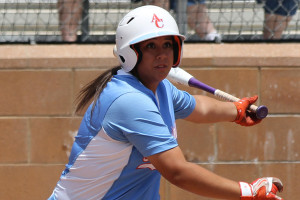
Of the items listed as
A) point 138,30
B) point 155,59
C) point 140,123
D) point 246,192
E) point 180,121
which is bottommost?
point 180,121

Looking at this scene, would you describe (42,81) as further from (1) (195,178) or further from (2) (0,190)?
(1) (195,178)

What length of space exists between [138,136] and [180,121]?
1955 mm

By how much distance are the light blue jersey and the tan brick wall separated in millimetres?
1594

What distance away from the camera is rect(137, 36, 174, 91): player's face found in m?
2.92

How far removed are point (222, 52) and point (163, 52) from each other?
186 centimetres

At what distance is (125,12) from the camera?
5133 millimetres

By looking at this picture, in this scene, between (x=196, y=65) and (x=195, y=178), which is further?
(x=196, y=65)

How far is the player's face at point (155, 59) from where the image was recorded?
292 cm

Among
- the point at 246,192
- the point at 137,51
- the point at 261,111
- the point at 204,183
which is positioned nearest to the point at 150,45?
the point at 137,51

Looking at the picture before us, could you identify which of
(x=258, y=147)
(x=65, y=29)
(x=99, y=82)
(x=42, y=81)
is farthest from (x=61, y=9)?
(x=99, y=82)

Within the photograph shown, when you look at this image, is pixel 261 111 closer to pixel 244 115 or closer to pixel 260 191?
pixel 244 115

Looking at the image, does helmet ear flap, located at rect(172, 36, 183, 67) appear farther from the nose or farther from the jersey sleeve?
the jersey sleeve

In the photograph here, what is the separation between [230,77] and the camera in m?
4.69

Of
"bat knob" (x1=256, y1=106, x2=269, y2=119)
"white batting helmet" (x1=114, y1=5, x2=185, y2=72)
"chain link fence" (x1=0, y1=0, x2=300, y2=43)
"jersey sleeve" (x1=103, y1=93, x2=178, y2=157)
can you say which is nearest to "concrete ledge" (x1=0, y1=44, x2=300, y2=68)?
"chain link fence" (x1=0, y1=0, x2=300, y2=43)
